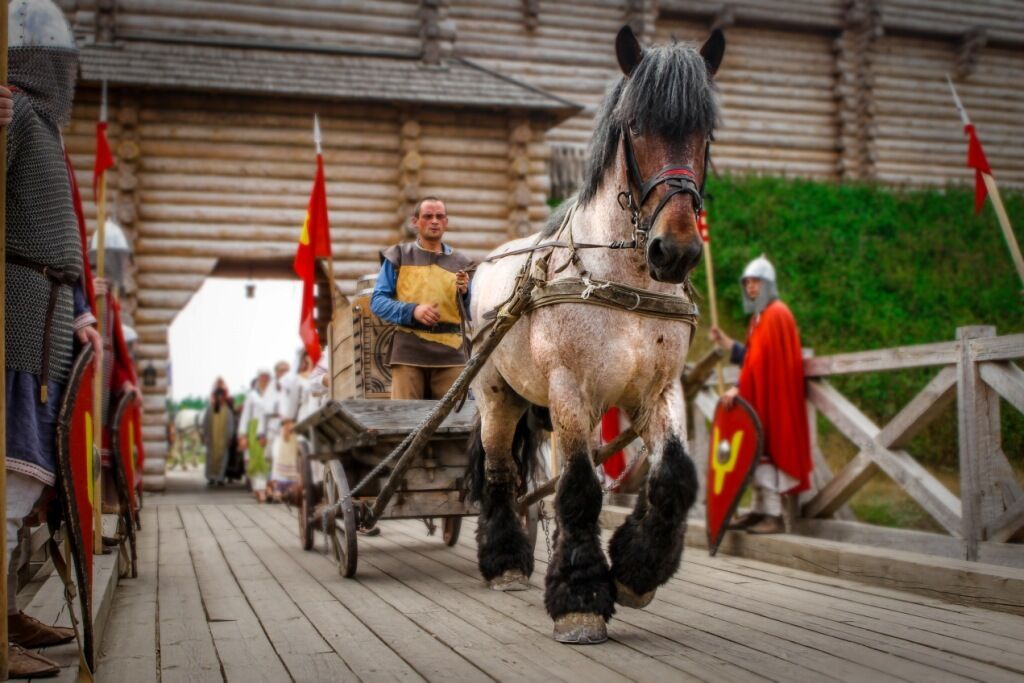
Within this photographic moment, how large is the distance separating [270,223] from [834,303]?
934 centimetres

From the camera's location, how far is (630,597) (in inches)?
157

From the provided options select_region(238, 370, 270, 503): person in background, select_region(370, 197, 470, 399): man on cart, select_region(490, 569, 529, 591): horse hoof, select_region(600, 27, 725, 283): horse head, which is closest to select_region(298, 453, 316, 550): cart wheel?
select_region(370, 197, 470, 399): man on cart

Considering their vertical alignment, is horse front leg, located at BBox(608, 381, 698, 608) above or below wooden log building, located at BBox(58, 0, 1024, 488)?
below

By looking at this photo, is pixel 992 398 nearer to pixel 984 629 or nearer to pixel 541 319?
pixel 984 629

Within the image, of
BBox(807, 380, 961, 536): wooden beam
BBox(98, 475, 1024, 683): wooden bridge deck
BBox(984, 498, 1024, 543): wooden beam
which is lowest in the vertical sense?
BBox(98, 475, 1024, 683): wooden bridge deck

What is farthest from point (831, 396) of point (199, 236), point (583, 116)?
point (583, 116)

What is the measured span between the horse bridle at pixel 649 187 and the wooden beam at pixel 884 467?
285 cm

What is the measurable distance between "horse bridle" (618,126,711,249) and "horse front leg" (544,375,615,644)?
0.70 m

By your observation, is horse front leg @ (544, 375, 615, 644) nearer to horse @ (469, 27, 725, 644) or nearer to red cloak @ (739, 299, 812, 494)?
horse @ (469, 27, 725, 644)

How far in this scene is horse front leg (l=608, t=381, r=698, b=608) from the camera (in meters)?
3.84

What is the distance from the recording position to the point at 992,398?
201 inches

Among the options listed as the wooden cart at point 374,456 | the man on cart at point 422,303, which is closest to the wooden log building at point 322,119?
the wooden cart at point 374,456

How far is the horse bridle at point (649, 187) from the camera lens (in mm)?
3443

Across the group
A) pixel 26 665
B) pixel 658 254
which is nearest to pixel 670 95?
pixel 658 254
